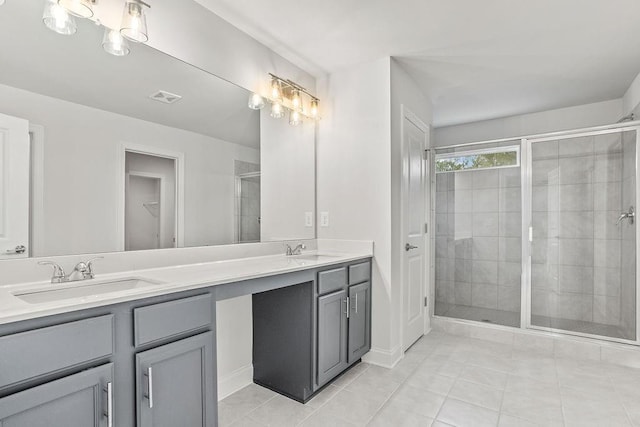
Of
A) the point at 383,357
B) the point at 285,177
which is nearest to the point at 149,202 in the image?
the point at 285,177

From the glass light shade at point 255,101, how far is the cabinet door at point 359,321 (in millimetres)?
1415

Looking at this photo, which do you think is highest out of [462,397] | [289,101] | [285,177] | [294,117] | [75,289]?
[289,101]

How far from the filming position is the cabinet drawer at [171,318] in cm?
119

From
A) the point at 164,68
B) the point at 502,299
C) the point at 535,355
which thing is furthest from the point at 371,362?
the point at 164,68

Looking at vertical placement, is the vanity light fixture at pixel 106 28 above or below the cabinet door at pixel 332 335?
above

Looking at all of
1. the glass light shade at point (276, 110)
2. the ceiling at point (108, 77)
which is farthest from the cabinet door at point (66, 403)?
the glass light shade at point (276, 110)

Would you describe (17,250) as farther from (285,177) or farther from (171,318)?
(285,177)

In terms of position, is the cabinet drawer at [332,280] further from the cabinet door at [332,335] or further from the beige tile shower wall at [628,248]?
the beige tile shower wall at [628,248]

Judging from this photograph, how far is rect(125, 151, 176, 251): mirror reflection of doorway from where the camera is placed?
165cm

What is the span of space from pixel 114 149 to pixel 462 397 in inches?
94.5

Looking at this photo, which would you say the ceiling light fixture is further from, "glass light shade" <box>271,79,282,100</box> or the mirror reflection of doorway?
the mirror reflection of doorway

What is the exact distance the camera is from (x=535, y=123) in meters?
3.75

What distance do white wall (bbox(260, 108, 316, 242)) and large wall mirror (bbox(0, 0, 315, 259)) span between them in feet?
0.13

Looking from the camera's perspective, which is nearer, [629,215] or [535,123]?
[629,215]
